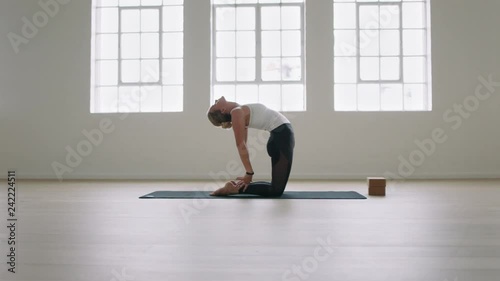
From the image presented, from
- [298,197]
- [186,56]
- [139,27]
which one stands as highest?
[139,27]

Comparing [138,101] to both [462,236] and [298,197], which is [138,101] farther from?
[462,236]

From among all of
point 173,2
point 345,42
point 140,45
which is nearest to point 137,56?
point 140,45

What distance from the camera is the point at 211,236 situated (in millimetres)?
1949

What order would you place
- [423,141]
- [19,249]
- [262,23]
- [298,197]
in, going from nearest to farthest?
[19,249] < [298,197] < [423,141] < [262,23]

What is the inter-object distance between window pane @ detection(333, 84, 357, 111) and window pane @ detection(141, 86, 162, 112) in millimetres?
2589

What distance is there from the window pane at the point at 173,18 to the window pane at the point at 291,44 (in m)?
1.52

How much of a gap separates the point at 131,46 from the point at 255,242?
581 centimetres

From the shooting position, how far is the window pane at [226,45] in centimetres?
692

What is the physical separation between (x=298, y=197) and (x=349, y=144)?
2900mm

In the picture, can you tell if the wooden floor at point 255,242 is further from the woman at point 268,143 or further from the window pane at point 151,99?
the window pane at point 151,99

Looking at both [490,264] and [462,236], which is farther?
[462,236]

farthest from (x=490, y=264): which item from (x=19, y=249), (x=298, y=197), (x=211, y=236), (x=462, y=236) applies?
(x=298, y=197)

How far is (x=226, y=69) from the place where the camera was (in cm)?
692

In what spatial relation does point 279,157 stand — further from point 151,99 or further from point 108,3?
point 108,3
